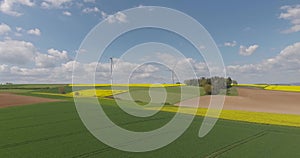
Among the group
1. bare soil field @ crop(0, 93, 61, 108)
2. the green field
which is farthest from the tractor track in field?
bare soil field @ crop(0, 93, 61, 108)

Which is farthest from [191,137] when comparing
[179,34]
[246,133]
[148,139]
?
[179,34]

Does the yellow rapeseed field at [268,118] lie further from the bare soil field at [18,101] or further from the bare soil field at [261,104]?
the bare soil field at [18,101]

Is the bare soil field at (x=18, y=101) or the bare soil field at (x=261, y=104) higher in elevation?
the bare soil field at (x=18, y=101)

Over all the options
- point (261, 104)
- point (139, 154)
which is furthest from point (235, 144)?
point (261, 104)

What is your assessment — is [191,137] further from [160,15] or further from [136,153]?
[160,15]

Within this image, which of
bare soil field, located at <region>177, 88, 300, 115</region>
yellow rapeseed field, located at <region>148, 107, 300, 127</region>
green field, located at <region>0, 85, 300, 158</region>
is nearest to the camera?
green field, located at <region>0, 85, 300, 158</region>

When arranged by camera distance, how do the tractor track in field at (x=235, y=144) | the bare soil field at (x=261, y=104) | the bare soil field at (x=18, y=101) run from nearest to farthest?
the tractor track in field at (x=235, y=144), the bare soil field at (x=18, y=101), the bare soil field at (x=261, y=104)

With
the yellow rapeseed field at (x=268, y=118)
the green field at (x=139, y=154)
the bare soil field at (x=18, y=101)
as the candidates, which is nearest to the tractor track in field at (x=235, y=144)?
the green field at (x=139, y=154)

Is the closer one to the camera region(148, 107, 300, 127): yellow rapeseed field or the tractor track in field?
the tractor track in field

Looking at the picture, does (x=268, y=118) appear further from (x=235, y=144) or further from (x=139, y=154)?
(x=139, y=154)

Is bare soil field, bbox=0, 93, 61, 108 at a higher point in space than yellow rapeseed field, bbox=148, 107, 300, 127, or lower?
higher

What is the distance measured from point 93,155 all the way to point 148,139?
233 inches

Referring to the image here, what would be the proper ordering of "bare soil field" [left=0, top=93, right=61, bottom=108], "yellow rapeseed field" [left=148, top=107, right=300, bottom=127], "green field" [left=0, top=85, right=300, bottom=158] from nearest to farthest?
"green field" [left=0, top=85, right=300, bottom=158] < "yellow rapeseed field" [left=148, top=107, right=300, bottom=127] < "bare soil field" [left=0, top=93, right=61, bottom=108]

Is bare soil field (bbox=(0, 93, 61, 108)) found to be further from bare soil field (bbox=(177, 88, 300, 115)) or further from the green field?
bare soil field (bbox=(177, 88, 300, 115))
